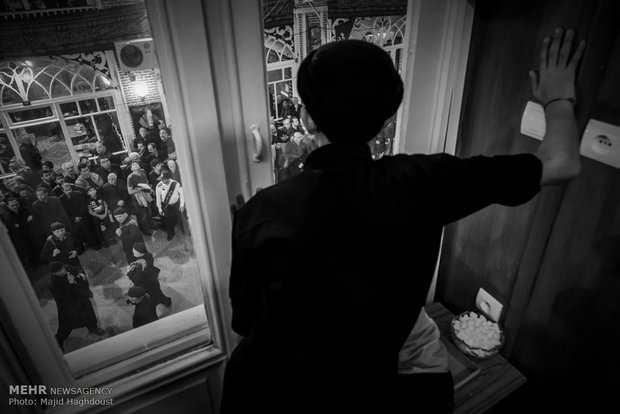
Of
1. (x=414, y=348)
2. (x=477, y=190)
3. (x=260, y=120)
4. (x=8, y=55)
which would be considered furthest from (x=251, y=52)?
(x=414, y=348)

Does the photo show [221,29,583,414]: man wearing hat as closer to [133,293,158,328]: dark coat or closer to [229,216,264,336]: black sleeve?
[229,216,264,336]: black sleeve

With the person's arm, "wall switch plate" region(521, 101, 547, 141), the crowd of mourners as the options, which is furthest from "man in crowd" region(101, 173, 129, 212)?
"wall switch plate" region(521, 101, 547, 141)

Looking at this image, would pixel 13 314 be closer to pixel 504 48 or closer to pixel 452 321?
pixel 452 321

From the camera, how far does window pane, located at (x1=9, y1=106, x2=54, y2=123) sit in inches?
36.2

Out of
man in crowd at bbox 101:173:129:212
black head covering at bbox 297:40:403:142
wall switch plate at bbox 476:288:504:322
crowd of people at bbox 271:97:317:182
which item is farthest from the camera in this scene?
wall switch plate at bbox 476:288:504:322

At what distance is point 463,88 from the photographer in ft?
4.46

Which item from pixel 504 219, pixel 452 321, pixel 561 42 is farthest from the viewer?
pixel 452 321

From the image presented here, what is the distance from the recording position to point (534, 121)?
1135mm

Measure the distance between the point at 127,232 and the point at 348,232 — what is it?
2.50 feet

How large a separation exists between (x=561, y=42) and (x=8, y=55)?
50.5 inches

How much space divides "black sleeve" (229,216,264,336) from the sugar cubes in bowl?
875 mm

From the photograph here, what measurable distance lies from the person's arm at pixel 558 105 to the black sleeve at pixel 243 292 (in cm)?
64

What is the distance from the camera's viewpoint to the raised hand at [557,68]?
3.14ft

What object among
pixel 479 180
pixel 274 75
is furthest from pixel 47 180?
pixel 479 180
